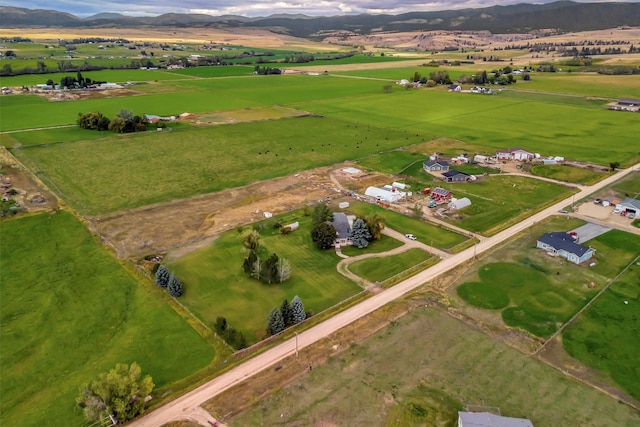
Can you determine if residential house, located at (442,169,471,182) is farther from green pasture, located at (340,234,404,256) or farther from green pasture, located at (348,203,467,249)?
green pasture, located at (340,234,404,256)

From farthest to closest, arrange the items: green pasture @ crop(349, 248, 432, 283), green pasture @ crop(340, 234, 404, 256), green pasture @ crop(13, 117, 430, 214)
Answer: green pasture @ crop(13, 117, 430, 214), green pasture @ crop(340, 234, 404, 256), green pasture @ crop(349, 248, 432, 283)

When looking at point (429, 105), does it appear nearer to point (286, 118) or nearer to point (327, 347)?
point (286, 118)

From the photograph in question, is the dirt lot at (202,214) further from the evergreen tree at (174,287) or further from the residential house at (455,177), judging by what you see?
the residential house at (455,177)

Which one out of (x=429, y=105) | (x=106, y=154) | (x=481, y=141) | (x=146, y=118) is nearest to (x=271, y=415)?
(x=106, y=154)

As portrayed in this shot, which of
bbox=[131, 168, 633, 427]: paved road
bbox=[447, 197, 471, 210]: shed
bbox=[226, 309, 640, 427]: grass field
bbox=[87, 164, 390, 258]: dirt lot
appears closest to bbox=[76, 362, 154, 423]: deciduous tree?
bbox=[131, 168, 633, 427]: paved road

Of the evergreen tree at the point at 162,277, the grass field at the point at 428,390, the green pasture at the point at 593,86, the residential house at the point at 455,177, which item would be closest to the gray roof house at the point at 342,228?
the grass field at the point at 428,390

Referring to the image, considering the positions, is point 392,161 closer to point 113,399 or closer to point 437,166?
point 437,166

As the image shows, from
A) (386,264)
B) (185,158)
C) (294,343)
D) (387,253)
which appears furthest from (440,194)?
(185,158)
